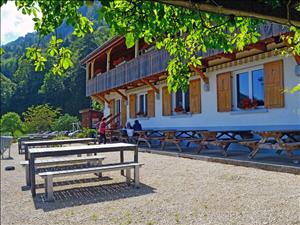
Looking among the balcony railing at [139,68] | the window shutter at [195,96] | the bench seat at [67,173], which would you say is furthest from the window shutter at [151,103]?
the bench seat at [67,173]

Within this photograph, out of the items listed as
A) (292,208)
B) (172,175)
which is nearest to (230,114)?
(172,175)

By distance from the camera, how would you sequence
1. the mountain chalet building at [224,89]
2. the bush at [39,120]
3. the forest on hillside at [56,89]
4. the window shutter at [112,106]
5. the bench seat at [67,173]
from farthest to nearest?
the forest on hillside at [56,89], the bush at [39,120], the window shutter at [112,106], the mountain chalet building at [224,89], the bench seat at [67,173]

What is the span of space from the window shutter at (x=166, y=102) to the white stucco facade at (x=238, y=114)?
26 cm

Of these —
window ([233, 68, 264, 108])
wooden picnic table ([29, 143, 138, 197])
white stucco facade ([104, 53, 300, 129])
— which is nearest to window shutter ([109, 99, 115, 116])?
white stucco facade ([104, 53, 300, 129])

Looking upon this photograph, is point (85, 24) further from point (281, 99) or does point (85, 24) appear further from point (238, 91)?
point (238, 91)

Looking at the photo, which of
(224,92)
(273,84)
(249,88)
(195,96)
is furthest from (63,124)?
(273,84)

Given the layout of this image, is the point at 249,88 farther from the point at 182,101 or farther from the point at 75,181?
the point at 75,181

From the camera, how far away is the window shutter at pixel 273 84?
10.6 metres

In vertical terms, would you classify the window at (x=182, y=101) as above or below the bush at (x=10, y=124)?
above

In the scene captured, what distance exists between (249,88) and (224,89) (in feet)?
3.83

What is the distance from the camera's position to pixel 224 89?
13117 mm

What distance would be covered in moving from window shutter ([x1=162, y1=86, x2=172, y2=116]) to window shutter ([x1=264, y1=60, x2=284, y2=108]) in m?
6.38

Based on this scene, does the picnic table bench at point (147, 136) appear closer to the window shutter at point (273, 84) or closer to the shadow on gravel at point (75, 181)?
the window shutter at point (273, 84)

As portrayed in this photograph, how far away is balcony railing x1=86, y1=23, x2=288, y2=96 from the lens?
11428mm
